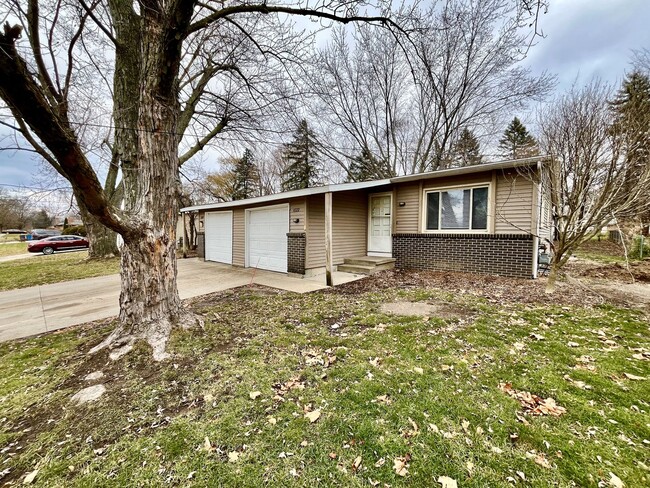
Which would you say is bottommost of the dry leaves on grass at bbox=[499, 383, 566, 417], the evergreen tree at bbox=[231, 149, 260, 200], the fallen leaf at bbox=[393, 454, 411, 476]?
the fallen leaf at bbox=[393, 454, 411, 476]

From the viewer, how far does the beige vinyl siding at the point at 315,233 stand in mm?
7930

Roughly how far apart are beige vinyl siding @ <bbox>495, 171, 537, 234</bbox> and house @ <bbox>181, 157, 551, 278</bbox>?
0.07ft

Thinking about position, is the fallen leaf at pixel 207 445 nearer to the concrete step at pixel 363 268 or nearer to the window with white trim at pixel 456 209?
the concrete step at pixel 363 268

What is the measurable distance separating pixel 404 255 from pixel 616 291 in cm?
461

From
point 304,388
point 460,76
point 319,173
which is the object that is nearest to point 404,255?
point 304,388

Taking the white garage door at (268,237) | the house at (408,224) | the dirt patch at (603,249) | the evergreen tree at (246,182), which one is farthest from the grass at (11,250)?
the dirt patch at (603,249)

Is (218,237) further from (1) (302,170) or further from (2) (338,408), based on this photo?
(1) (302,170)

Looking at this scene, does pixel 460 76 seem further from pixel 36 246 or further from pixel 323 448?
pixel 36 246

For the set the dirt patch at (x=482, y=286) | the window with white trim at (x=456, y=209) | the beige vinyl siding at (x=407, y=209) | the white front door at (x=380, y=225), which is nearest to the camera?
the dirt patch at (x=482, y=286)

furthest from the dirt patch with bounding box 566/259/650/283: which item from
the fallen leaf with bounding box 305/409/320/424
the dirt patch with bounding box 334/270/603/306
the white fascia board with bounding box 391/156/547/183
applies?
the fallen leaf with bounding box 305/409/320/424

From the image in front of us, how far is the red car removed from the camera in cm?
1800

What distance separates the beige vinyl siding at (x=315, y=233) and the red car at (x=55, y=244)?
67.5 ft

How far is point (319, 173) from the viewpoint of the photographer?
70.4ft

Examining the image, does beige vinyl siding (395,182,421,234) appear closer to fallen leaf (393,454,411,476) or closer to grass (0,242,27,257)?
fallen leaf (393,454,411,476)
